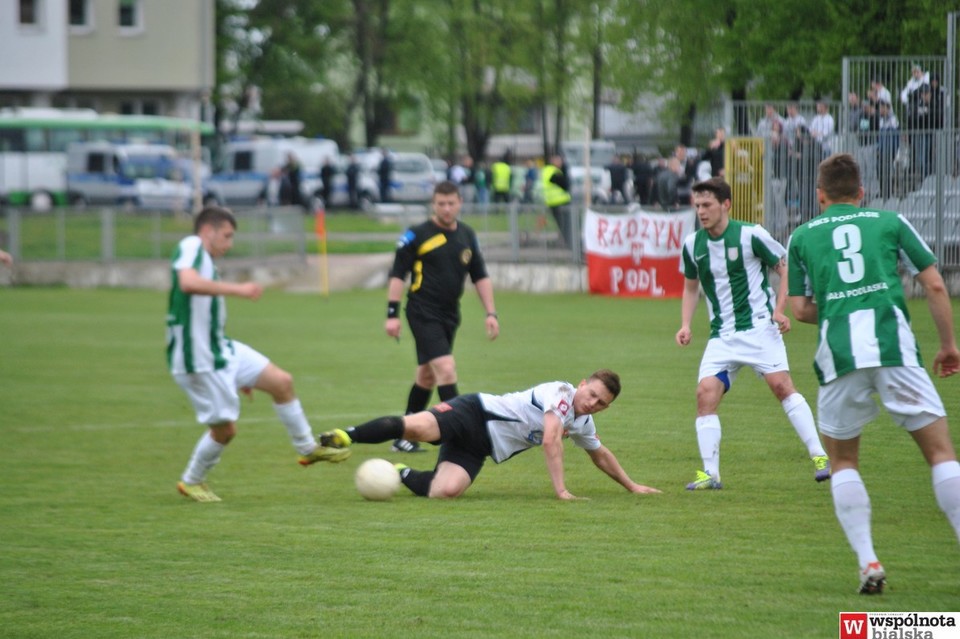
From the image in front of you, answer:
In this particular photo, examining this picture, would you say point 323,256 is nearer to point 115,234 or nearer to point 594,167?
point 115,234

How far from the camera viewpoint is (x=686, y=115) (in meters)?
33.8


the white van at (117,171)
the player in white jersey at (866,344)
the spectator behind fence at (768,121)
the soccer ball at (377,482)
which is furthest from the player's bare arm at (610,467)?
the white van at (117,171)

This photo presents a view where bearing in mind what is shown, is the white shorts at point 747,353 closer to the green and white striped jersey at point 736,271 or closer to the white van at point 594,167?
the green and white striped jersey at point 736,271

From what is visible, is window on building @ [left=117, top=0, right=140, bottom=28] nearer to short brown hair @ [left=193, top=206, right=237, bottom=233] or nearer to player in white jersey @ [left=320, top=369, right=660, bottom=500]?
short brown hair @ [left=193, top=206, right=237, bottom=233]

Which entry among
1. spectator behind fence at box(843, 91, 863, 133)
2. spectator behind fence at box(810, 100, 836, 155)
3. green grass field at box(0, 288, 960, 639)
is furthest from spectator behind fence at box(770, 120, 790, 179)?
green grass field at box(0, 288, 960, 639)

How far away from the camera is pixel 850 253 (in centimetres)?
645

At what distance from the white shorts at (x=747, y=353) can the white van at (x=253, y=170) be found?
133ft

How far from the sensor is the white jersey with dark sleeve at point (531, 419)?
8.96m

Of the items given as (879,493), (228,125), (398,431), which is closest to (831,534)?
(879,493)

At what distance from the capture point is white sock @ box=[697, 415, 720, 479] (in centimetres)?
939

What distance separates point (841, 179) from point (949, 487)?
1.44 meters

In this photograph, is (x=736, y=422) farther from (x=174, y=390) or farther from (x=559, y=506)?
(x=174, y=390)

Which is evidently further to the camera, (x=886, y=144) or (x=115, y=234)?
(x=115, y=234)

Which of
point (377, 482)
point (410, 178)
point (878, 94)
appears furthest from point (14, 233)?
point (377, 482)
